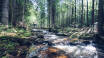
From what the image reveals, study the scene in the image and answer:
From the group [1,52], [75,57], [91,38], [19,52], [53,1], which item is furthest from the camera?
[53,1]

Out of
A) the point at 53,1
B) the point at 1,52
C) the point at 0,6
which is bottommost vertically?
the point at 1,52

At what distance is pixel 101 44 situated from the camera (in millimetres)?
9508

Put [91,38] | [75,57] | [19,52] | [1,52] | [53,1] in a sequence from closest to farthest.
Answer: [1,52], [19,52], [75,57], [91,38], [53,1]

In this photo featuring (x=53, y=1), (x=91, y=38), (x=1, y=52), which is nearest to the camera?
(x=1, y=52)

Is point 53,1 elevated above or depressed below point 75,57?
above

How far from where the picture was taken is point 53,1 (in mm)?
29078

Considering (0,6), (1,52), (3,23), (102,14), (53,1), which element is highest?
(53,1)

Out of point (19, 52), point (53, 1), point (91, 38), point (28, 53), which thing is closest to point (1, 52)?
point (19, 52)

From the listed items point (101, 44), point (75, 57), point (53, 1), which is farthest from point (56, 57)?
point (53, 1)

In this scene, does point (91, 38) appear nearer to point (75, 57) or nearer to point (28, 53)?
point (75, 57)

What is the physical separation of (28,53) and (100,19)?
7.01m

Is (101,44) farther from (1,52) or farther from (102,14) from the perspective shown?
(1,52)

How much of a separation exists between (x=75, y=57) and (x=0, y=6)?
7773mm

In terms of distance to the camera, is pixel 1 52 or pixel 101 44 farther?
pixel 101 44
